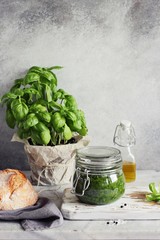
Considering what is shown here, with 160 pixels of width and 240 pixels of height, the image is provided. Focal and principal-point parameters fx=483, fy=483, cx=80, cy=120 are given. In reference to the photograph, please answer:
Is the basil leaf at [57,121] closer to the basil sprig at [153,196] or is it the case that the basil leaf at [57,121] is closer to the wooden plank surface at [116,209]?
the wooden plank surface at [116,209]

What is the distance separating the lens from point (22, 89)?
67.2 inches

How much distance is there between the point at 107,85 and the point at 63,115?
31 centimetres

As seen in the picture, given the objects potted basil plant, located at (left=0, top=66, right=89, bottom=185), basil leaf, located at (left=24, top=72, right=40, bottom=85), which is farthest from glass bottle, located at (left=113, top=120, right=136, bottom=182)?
basil leaf, located at (left=24, top=72, right=40, bottom=85)

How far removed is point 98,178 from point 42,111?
31 cm

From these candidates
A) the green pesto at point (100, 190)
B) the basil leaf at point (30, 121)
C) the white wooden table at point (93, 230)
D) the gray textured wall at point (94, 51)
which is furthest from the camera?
the gray textured wall at point (94, 51)

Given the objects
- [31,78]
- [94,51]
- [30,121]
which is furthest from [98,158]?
[94,51]

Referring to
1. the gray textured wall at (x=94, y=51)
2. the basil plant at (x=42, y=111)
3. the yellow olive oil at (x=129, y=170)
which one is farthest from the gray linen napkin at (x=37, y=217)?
the gray textured wall at (x=94, y=51)

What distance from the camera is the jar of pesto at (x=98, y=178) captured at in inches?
56.2

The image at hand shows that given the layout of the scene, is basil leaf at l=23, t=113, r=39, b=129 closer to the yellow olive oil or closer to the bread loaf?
the bread loaf

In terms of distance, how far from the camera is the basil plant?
158cm

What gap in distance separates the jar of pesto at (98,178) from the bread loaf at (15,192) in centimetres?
14

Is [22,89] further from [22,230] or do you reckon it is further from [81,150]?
[22,230]

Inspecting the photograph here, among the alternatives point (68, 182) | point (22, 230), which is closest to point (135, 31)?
point (68, 182)

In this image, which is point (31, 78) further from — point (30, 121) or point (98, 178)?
point (98, 178)
